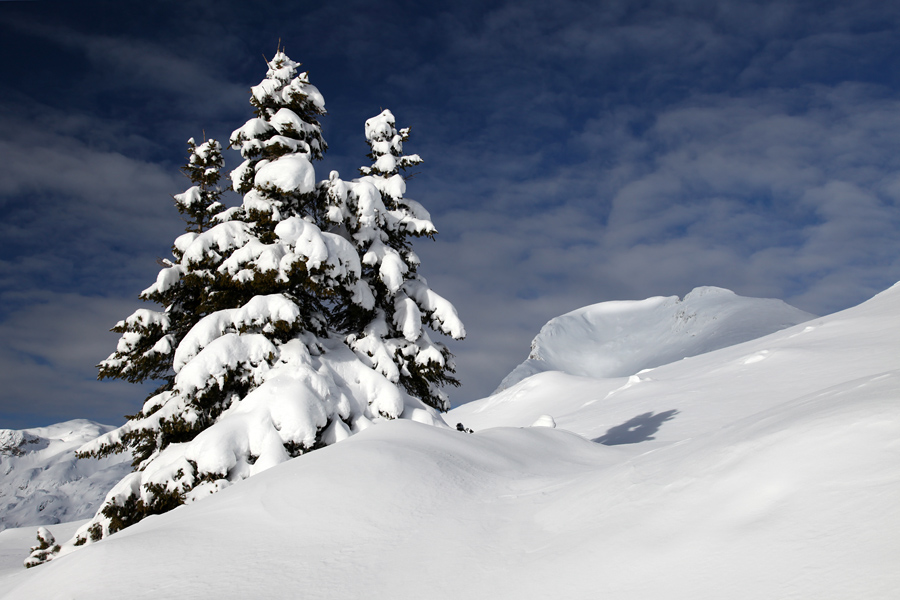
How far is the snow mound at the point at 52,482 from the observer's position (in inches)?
5667

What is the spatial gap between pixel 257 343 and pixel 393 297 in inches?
143

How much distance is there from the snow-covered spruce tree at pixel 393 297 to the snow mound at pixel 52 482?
153366mm

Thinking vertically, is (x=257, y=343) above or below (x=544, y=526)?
above

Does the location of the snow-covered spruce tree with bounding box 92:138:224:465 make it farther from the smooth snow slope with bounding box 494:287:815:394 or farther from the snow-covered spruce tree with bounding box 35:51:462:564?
the smooth snow slope with bounding box 494:287:815:394

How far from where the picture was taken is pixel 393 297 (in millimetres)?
12523

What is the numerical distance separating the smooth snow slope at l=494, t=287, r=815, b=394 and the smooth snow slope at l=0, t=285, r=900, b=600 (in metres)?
88.5

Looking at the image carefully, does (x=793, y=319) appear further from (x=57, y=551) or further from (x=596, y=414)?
(x=57, y=551)

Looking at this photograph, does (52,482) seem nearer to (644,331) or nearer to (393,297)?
(644,331)

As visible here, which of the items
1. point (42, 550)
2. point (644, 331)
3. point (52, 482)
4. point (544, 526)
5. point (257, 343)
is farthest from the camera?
point (52, 482)

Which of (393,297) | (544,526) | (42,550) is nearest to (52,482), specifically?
(42,550)

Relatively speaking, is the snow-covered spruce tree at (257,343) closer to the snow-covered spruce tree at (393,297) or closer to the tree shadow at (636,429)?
the snow-covered spruce tree at (393,297)

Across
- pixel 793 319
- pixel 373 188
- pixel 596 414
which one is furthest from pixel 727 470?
pixel 793 319

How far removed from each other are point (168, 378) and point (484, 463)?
925 centimetres

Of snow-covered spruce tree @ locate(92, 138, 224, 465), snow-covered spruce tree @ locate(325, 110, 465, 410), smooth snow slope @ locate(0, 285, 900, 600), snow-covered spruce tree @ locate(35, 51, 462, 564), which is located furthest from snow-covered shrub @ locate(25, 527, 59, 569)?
snow-covered spruce tree @ locate(325, 110, 465, 410)
